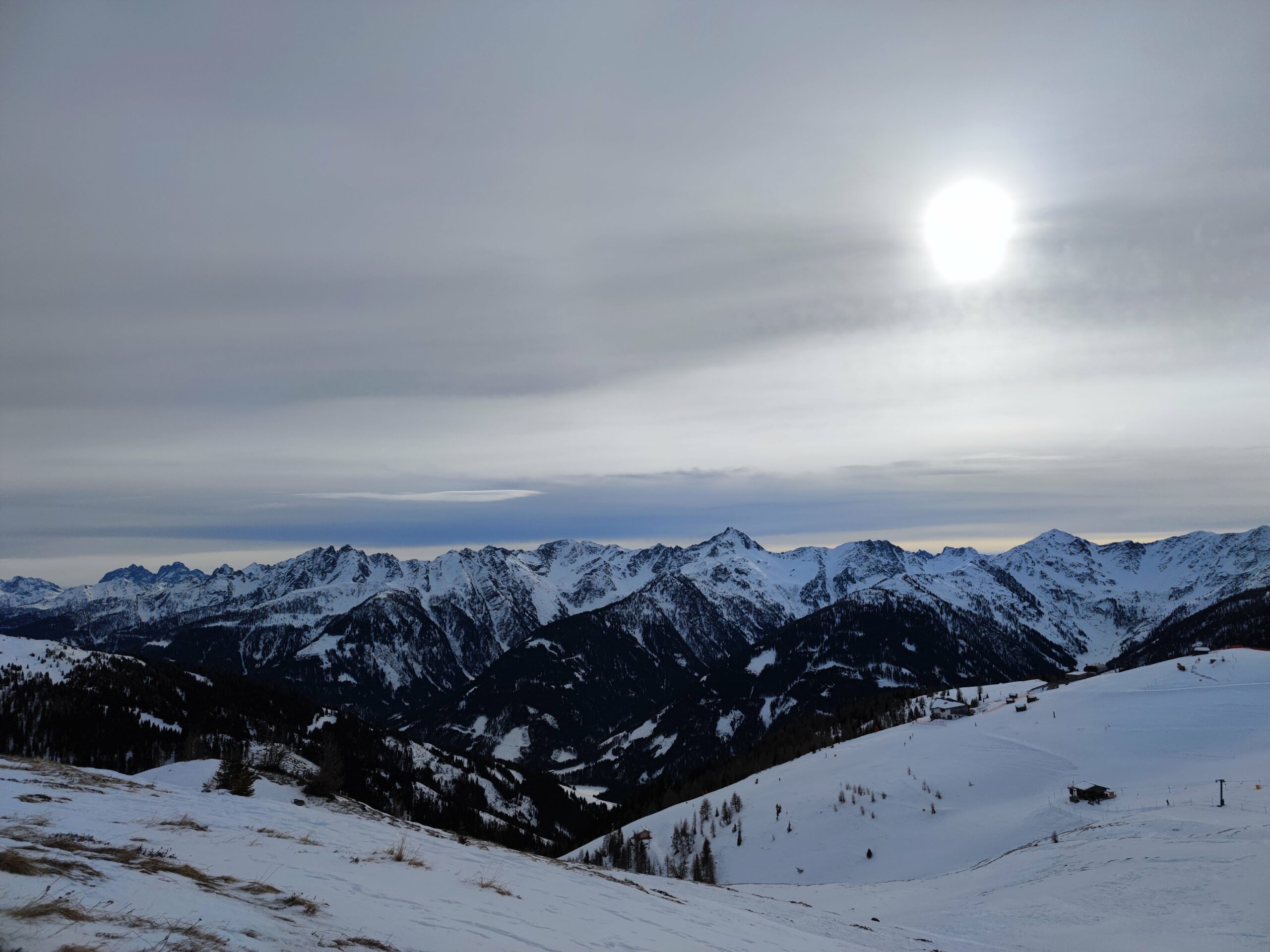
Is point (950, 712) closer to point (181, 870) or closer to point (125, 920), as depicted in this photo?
point (181, 870)

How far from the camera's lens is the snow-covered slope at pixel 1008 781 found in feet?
171

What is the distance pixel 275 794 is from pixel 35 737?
17550cm

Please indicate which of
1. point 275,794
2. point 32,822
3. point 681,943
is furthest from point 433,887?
point 275,794

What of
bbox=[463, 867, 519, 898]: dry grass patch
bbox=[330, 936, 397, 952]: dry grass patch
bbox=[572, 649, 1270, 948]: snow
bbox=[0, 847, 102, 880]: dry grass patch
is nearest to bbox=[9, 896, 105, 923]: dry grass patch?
bbox=[0, 847, 102, 880]: dry grass patch

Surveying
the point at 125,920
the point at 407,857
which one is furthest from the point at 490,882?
the point at 125,920

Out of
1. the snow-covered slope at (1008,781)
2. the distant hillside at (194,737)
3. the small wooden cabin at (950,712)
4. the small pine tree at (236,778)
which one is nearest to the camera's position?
the small pine tree at (236,778)

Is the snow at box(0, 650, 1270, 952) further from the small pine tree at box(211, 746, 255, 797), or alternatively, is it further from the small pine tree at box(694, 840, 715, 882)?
the small pine tree at box(694, 840, 715, 882)

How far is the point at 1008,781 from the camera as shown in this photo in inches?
2717

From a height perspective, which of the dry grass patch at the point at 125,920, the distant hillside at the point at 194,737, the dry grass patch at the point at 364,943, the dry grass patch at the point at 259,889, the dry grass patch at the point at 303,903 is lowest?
the distant hillside at the point at 194,737

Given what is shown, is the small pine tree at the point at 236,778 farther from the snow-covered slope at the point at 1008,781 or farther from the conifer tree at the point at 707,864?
the conifer tree at the point at 707,864

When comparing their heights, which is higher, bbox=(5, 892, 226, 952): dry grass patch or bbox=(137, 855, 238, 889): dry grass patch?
bbox=(5, 892, 226, 952): dry grass patch

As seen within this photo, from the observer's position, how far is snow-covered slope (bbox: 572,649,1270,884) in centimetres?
5209

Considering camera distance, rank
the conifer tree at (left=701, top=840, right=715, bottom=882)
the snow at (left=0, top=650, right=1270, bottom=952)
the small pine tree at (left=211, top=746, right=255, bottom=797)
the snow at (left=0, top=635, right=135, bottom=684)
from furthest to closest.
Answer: the snow at (left=0, top=635, right=135, bottom=684), the conifer tree at (left=701, top=840, right=715, bottom=882), the small pine tree at (left=211, top=746, right=255, bottom=797), the snow at (left=0, top=650, right=1270, bottom=952)

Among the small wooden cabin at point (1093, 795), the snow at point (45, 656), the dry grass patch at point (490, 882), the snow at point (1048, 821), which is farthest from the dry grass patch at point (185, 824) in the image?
the snow at point (45, 656)
